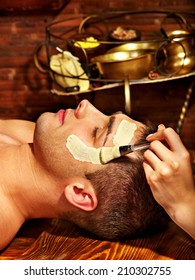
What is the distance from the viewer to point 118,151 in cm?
150

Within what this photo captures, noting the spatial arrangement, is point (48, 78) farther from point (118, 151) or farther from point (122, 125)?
point (118, 151)

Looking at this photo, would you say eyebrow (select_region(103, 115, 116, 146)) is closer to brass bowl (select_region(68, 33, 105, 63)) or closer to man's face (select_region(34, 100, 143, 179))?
man's face (select_region(34, 100, 143, 179))

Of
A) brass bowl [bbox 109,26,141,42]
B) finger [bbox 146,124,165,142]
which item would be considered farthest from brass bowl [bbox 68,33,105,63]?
finger [bbox 146,124,165,142]

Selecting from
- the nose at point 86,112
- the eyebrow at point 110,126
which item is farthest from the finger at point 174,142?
the nose at point 86,112

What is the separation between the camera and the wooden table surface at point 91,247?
155 cm

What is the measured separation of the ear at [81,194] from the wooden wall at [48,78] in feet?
5.38

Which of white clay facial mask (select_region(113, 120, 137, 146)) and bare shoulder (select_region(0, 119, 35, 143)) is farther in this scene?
bare shoulder (select_region(0, 119, 35, 143))

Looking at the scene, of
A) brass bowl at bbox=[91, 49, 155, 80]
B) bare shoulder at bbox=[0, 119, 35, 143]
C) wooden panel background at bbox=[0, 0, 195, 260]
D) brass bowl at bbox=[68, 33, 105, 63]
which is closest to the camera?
bare shoulder at bbox=[0, 119, 35, 143]

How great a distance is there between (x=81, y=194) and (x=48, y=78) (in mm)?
1800

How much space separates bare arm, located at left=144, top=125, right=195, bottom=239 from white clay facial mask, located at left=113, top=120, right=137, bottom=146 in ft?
0.44

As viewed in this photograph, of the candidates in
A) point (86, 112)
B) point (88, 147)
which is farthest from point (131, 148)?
point (86, 112)

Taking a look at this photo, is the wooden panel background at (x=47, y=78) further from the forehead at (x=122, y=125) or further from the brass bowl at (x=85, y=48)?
the forehead at (x=122, y=125)

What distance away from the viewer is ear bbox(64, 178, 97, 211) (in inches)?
60.4

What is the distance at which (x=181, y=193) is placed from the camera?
1.41m
